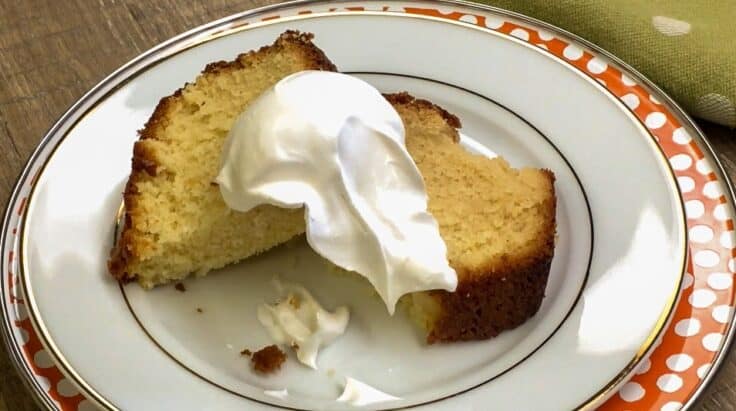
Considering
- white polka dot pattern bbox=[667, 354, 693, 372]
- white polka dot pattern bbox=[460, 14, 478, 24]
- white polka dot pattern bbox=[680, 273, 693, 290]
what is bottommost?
white polka dot pattern bbox=[667, 354, 693, 372]

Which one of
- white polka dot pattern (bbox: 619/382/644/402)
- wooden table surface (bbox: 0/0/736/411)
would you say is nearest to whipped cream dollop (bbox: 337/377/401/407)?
white polka dot pattern (bbox: 619/382/644/402)

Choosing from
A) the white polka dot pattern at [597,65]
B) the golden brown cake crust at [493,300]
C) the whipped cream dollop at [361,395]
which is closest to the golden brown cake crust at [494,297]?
the golden brown cake crust at [493,300]

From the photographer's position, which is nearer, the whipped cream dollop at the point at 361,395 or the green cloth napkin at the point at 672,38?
the whipped cream dollop at the point at 361,395

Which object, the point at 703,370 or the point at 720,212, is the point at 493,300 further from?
the point at 720,212

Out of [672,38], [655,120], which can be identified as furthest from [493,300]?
[672,38]

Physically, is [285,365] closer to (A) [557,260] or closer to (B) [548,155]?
(A) [557,260]

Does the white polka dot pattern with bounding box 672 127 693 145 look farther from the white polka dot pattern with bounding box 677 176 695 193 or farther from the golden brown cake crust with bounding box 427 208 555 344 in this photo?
the golden brown cake crust with bounding box 427 208 555 344

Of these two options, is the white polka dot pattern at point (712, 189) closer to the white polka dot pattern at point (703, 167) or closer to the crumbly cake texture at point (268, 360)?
the white polka dot pattern at point (703, 167)
